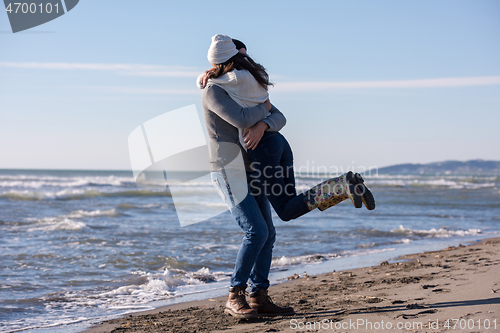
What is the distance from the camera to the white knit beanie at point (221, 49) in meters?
2.43

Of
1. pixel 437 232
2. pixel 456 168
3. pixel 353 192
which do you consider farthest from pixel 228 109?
pixel 456 168

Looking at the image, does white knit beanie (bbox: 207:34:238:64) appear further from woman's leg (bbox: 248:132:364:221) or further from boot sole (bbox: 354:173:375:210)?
boot sole (bbox: 354:173:375:210)

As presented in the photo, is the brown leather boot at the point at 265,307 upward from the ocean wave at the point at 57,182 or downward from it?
downward

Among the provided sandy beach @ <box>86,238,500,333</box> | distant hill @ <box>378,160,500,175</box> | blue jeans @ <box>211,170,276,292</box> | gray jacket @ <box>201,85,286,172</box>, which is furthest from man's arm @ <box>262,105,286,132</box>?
distant hill @ <box>378,160,500,175</box>

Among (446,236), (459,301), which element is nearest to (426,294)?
(459,301)

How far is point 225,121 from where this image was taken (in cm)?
250

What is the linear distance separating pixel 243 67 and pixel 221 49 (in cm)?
17

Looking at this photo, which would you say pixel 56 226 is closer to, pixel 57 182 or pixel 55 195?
pixel 55 195

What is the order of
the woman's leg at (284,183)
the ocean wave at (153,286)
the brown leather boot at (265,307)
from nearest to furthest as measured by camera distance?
the woman's leg at (284,183) < the brown leather boot at (265,307) < the ocean wave at (153,286)

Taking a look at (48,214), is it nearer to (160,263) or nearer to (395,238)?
(160,263)

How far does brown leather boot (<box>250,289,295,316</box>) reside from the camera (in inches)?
104

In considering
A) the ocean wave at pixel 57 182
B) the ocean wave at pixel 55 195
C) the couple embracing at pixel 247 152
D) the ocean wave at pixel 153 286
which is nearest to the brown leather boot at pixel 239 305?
the couple embracing at pixel 247 152

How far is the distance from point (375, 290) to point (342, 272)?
1.33 meters

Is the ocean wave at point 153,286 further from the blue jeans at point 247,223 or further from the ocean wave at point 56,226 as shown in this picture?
the ocean wave at point 56,226
